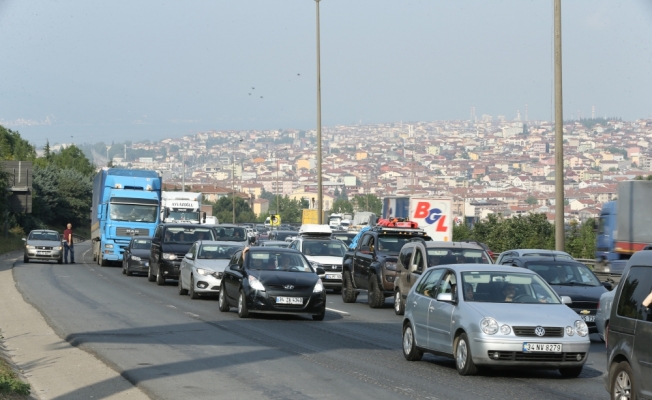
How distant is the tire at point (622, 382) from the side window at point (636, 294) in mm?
468

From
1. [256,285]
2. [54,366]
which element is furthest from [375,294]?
[54,366]

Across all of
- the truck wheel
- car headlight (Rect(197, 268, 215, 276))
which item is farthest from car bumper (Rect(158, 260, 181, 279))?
the truck wheel

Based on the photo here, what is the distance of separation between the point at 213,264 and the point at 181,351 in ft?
39.5

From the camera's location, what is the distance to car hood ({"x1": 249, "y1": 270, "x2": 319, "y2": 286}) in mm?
21494

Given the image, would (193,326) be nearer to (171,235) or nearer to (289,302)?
(289,302)

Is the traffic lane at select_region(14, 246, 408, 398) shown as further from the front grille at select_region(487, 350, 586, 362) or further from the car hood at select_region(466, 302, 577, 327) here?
the car hood at select_region(466, 302, 577, 327)

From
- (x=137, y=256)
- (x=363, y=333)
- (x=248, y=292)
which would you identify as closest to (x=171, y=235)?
(x=137, y=256)

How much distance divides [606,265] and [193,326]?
16141 millimetres

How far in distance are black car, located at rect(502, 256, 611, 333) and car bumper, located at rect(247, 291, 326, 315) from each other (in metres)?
4.14

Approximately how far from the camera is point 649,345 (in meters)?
8.92

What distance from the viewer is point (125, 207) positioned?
4644 centimetres

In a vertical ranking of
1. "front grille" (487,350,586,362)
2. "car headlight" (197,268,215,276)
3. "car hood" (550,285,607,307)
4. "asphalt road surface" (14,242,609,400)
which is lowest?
"asphalt road surface" (14,242,609,400)

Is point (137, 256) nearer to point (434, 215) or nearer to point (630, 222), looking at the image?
point (434, 215)

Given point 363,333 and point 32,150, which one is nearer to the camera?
point 363,333
